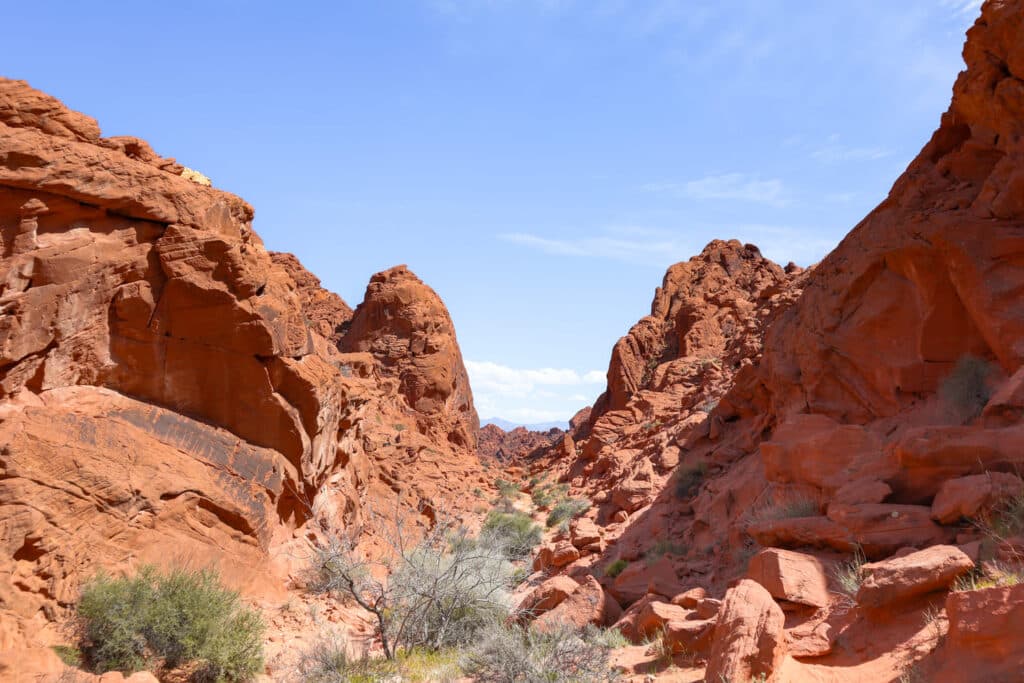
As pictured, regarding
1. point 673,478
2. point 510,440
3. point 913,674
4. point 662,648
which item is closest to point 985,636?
point 913,674

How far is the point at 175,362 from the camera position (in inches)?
409

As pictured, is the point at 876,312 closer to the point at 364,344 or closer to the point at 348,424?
the point at 348,424

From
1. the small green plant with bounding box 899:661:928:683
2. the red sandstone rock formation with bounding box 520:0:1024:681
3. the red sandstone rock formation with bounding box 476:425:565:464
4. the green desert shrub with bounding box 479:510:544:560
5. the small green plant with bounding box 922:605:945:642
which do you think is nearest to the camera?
the small green plant with bounding box 899:661:928:683

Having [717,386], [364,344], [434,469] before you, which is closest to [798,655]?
[717,386]

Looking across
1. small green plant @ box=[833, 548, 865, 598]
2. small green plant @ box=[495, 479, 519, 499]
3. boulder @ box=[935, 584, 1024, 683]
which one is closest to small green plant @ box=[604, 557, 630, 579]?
small green plant @ box=[833, 548, 865, 598]

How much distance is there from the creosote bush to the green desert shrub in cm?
954

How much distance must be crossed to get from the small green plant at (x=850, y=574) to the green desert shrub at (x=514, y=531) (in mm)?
10862

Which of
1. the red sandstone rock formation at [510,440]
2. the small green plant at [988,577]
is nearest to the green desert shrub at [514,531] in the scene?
the small green plant at [988,577]

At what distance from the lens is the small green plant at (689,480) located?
15.1m

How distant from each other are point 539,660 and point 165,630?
4.04m

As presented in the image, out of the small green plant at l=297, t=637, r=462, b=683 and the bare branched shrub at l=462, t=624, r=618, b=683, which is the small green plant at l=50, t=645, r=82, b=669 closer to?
the small green plant at l=297, t=637, r=462, b=683

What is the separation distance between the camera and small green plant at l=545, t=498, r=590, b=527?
21566 millimetres

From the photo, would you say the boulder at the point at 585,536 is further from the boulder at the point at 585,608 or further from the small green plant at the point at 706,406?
the small green plant at the point at 706,406

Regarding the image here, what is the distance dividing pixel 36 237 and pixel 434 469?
17913 millimetres
